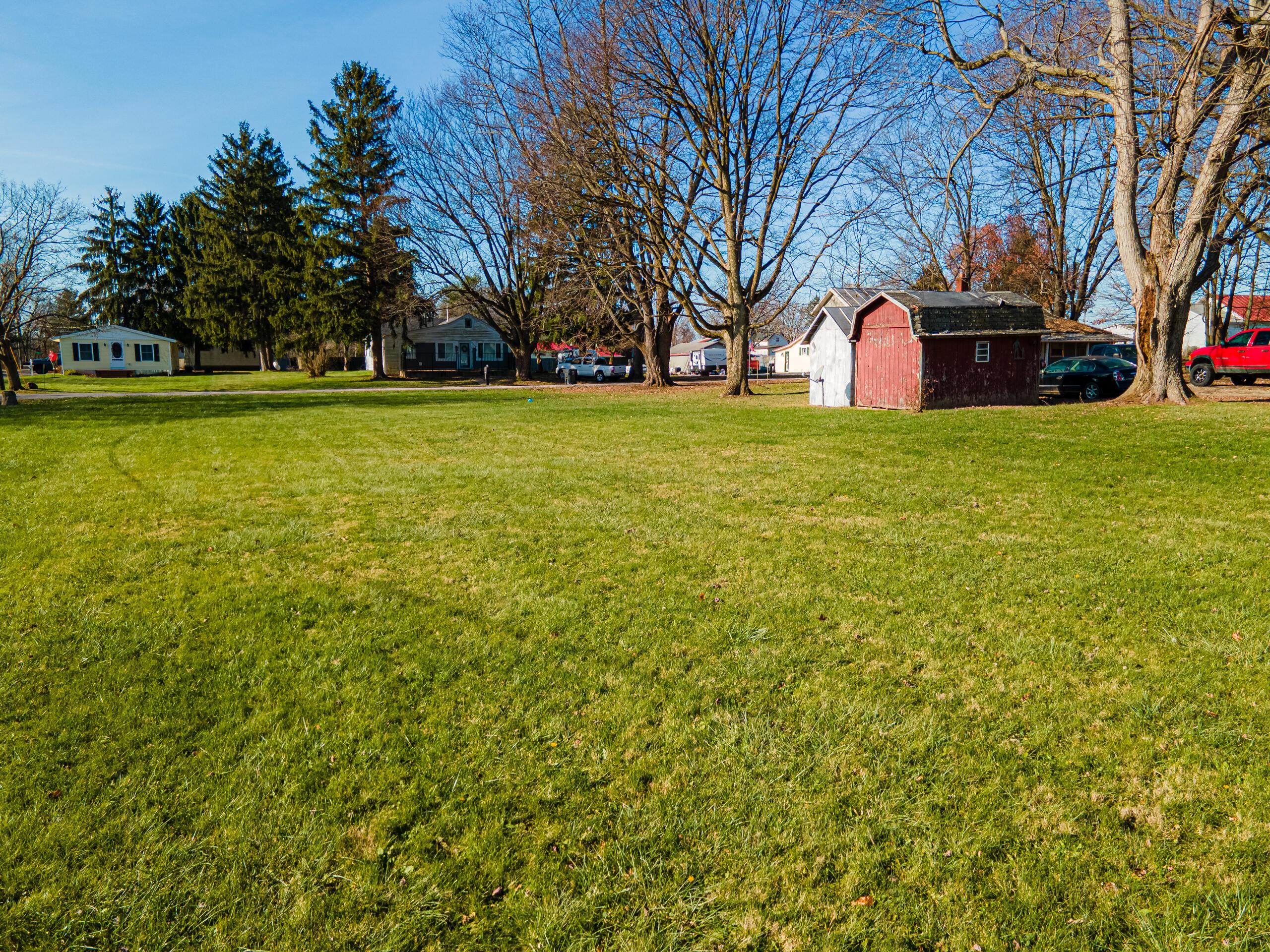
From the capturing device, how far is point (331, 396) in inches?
1081

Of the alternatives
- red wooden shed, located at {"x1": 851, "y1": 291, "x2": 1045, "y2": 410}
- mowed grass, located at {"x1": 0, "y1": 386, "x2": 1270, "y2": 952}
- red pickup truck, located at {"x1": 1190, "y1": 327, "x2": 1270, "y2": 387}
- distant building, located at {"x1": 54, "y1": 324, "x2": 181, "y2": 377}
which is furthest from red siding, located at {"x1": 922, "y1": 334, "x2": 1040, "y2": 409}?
distant building, located at {"x1": 54, "y1": 324, "x2": 181, "y2": 377}

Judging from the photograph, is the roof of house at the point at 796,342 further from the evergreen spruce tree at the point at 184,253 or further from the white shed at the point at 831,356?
the evergreen spruce tree at the point at 184,253

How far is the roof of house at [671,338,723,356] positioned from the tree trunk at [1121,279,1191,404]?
5520cm

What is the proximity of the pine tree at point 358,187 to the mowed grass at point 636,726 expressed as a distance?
124 feet

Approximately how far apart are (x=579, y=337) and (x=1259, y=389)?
32.9m

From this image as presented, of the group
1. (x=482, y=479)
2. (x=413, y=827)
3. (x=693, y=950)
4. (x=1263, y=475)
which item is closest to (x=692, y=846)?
(x=693, y=950)

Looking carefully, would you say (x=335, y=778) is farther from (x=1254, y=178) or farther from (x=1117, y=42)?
(x=1254, y=178)

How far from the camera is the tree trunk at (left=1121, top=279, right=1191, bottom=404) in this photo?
17.8 m

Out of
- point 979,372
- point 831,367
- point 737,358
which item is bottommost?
point 979,372

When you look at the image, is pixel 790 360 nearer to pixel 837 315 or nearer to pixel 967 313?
pixel 837 315

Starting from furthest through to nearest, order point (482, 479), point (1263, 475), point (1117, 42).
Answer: point (1117, 42)
point (482, 479)
point (1263, 475)

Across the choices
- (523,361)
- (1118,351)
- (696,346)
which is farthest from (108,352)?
(1118,351)

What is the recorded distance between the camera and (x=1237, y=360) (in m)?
27.3

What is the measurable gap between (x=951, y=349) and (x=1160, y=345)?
4870 millimetres
